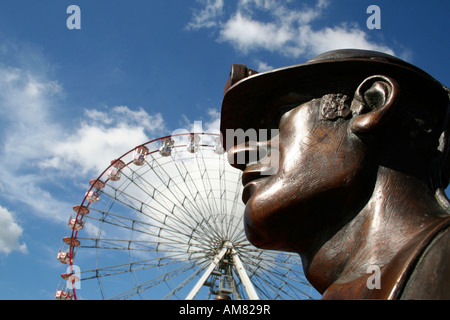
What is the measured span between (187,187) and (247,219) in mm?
16272

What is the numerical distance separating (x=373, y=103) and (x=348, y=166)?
0.28m

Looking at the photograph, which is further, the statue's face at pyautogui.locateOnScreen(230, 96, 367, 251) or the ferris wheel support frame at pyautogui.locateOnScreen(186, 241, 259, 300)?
the ferris wheel support frame at pyautogui.locateOnScreen(186, 241, 259, 300)

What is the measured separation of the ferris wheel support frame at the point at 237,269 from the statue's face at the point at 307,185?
14.1 metres

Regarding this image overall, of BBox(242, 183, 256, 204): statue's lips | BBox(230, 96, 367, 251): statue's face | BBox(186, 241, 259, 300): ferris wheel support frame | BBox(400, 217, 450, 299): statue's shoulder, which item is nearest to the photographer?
BBox(400, 217, 450, 299): statue's shoulder

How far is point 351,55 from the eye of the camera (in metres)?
1.77

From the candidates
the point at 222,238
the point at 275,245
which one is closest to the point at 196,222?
the point at 222,238

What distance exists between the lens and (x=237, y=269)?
16.9 m

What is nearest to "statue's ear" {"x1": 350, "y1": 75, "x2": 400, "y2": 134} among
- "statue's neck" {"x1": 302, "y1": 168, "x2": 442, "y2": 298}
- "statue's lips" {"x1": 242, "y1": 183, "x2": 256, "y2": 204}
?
"statue's neck" {"x1": 302, "y1": 168, "x2": 442, "y2": 298}

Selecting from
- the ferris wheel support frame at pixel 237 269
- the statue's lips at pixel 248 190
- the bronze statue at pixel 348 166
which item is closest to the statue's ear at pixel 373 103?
the bronze statue at pixel 348 166

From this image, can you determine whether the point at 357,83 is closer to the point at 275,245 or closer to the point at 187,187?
the point at 275,245

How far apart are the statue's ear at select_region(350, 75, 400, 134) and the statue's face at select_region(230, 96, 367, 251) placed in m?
0.06

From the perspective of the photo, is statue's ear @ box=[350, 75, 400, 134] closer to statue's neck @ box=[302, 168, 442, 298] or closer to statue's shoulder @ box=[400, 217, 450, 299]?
statue's neck @ box=[302, 168, 442, 298]

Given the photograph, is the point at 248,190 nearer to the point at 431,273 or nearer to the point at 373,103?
the point at 373,103

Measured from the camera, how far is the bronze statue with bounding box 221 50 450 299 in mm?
1505
